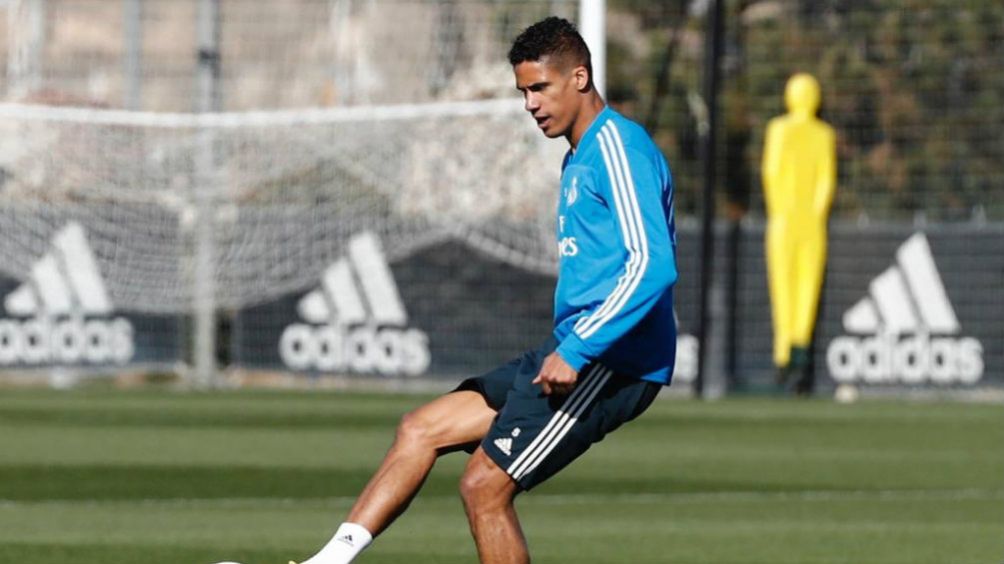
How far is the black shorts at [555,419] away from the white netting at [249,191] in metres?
14.2

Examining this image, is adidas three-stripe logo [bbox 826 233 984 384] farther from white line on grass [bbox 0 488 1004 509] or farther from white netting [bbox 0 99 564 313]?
white line on grass [bbox 0 488 1004 509]

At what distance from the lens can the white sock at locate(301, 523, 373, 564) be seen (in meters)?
7.35

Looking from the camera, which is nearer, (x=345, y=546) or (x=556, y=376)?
(x=556, y=376)

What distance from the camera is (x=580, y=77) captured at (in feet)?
23.8

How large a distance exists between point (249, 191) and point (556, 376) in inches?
653

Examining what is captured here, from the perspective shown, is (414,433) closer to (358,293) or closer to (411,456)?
(411,456)

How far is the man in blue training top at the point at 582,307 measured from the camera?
6.99 m

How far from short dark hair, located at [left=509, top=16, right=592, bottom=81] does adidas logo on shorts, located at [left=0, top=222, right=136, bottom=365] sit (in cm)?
1592

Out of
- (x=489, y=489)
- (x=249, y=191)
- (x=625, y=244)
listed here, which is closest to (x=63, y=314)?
(x=249, y=191)

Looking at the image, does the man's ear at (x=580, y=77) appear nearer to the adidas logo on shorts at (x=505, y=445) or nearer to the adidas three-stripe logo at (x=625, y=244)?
the adidas three-stripe logo at (x=625, y=244)

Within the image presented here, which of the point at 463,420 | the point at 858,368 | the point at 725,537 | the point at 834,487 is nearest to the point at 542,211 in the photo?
the point at 858,368

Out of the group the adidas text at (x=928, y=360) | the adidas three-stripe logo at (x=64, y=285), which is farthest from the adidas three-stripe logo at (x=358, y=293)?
the adidas text at (x=928, y=360)

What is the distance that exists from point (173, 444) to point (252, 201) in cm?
803

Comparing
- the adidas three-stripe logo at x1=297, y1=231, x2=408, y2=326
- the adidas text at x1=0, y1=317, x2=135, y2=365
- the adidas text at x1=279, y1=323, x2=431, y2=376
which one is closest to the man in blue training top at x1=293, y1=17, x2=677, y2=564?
the adidas text at x1=279, y1=323, x2=431, y2=376
